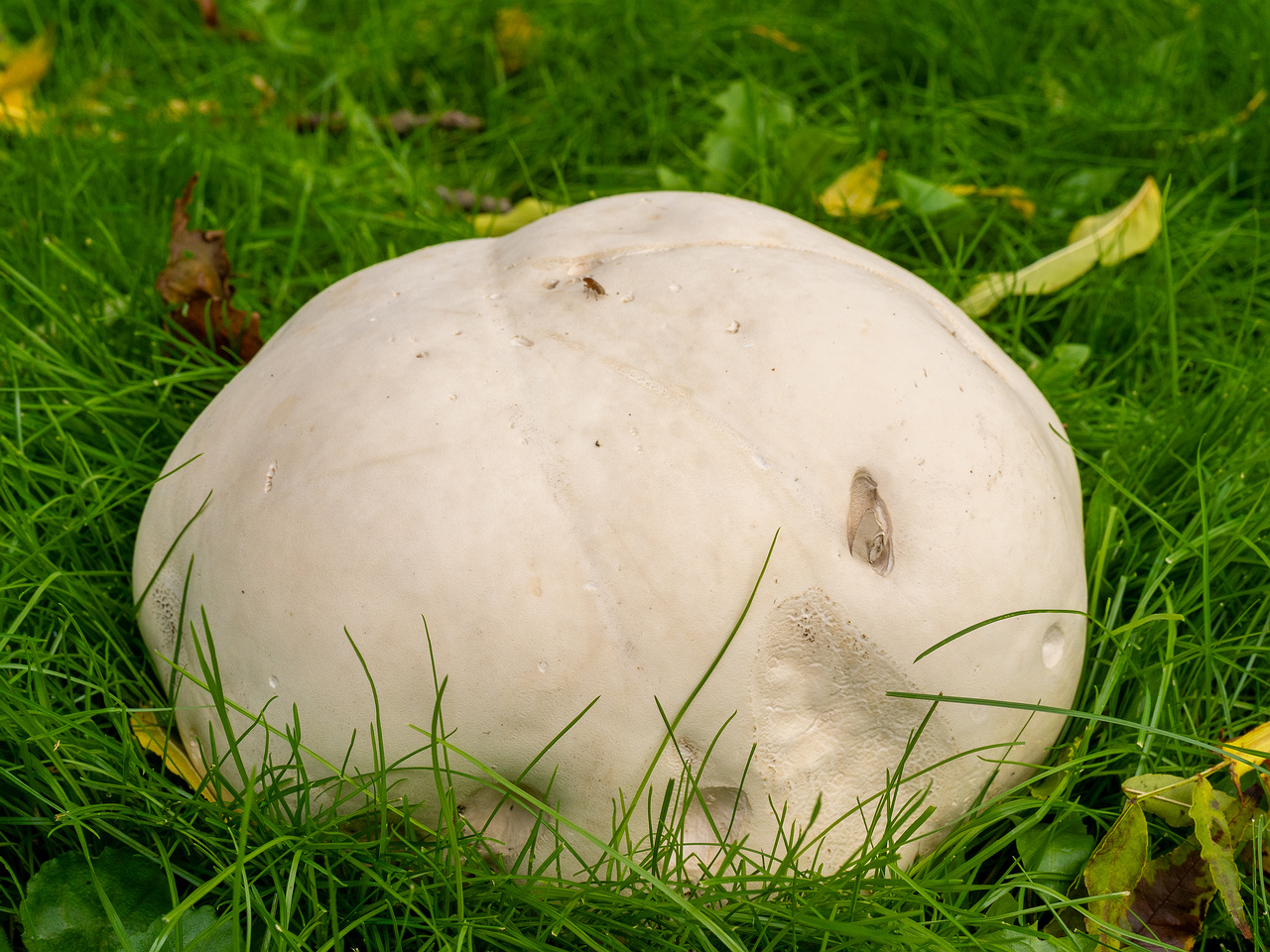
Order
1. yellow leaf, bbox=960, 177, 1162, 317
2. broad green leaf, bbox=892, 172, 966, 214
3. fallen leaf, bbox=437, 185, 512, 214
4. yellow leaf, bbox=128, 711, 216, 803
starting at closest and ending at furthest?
yellow leaf, bbox=128, 711, 216, 803, yellow leaf, bbox=960, 177, 1162, 317, broad green leaf, bbox=892, 172, 966, 214, fallen leaf, bbox=437, 185, 512, 214

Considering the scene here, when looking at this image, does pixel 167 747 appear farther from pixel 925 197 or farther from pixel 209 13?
pixel 209 13

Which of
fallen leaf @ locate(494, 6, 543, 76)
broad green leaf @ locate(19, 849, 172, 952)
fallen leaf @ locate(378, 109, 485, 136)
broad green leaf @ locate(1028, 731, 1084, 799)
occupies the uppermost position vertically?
fallen leaf @ locate(494, 6, 543, 76)

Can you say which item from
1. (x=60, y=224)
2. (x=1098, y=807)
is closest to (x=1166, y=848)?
(x=1098, y=807)

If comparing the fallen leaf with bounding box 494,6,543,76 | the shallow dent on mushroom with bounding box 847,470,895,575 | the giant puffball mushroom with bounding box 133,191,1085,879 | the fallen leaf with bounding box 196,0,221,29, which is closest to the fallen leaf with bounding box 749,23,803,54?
the fallen leaf with bounding box 494,6,543,76

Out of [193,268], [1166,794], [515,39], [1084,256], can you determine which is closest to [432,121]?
[515,39]

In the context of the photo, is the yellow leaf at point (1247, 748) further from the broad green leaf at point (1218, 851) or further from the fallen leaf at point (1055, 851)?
the fallen leaf at point (1055, 851)

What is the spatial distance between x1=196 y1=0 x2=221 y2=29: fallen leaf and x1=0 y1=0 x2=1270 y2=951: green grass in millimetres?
53

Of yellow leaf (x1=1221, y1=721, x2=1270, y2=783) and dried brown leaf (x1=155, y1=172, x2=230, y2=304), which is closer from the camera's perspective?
yellow leaf (x1=1221, y1=721, x2=1270, y2=783)

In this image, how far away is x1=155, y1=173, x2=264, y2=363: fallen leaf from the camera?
2.23 meters

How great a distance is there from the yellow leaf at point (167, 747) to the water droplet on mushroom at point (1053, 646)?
4.21 feet

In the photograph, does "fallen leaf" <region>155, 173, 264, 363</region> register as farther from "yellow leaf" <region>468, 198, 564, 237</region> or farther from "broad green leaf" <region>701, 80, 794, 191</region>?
"broad green leaf" <region>701, 80, 794, 191</region>

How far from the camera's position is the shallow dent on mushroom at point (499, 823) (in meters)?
1.42

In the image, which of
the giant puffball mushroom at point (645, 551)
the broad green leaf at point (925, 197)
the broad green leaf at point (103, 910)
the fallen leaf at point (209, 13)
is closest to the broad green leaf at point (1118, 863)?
the giant puffball mushroom at point (645, 551)

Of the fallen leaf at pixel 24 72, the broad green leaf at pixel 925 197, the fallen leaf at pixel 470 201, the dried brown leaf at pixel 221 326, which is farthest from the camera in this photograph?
the fallen leaf at pixel 24 72
